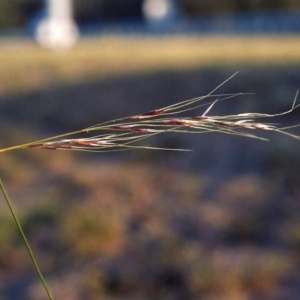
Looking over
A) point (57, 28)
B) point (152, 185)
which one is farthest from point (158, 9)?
point (152, 185)

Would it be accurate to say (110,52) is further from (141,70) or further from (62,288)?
(62,288)

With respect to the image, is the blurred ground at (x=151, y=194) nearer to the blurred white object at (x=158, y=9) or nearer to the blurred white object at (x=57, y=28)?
the blurred white object at (x=57, y=28)

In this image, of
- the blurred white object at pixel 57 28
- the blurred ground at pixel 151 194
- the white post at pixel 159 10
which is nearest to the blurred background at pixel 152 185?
the blurred ground at pixel 151 194

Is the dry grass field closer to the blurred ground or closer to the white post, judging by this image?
the blurred ground

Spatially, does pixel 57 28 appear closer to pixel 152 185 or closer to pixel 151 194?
pixel 152 185

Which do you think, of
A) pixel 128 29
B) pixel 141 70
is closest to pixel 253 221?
pixel 141 70

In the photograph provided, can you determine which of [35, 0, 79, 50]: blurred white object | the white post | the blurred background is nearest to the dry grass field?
the blurred background
